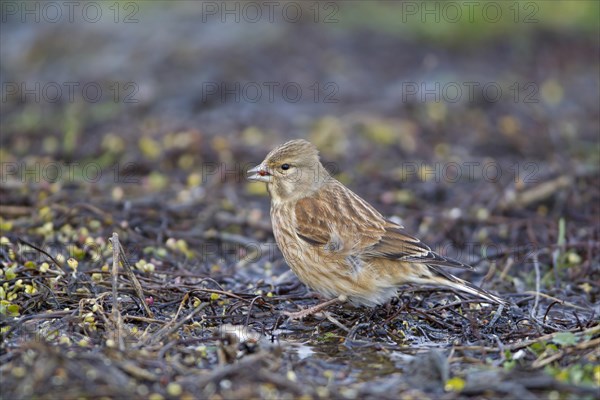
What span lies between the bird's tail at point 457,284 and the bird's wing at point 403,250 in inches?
2.9

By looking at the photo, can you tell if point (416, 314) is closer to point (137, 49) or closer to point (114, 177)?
point (114, 177)

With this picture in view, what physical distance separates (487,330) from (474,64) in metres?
7.80

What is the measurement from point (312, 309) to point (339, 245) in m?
0.54

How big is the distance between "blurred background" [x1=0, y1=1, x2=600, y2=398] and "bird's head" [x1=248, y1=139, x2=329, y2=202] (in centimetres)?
77

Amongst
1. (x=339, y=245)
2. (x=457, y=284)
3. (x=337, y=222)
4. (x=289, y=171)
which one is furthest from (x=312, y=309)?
(x=289, y=171)

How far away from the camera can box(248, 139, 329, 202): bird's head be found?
664 centimetres

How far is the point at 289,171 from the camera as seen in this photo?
21.8 ft

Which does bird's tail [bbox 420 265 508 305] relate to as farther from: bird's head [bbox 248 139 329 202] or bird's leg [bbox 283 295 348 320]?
bird's head [bbox 248 139 329 202]

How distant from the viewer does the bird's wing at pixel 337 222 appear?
6.15 metres

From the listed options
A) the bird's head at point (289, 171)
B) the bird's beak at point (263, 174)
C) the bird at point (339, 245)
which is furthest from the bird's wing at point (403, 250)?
the bird's beak at point (263, 174)

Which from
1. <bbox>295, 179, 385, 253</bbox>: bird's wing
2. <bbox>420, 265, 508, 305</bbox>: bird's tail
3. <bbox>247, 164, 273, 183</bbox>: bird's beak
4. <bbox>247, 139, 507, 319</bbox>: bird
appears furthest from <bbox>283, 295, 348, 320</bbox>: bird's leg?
<bbox>247, 164, 273, 183</bbox>: bird's beak

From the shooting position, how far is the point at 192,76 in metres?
Answer: 11.8

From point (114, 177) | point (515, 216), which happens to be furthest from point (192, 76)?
point (515, 216)

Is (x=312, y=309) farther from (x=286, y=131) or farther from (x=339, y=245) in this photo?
(x=286, y=131)
